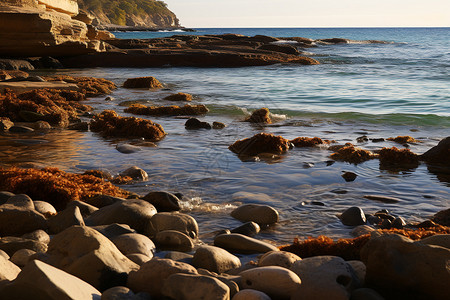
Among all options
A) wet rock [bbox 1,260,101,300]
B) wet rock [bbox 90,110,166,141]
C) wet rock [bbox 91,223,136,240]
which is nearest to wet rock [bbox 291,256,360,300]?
wet rock [bbox 1,260,101,300]

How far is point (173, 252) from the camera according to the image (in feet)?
13.1

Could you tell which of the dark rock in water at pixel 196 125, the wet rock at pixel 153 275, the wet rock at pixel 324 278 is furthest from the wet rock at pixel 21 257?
the dark rock in water at pixel 196 125

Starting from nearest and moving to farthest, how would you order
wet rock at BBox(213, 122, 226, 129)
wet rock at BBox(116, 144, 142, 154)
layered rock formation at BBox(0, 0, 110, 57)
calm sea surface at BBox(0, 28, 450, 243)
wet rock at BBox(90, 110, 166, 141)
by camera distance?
calm sea surface at BBox(0, 28, 450, 243), wet rock at BBox(116, 144, 142, 154), wet rock at BBox(90, 110, 166, 141), wet rock at BBox(213, 122, 226, 129), layered rock formation at BBox(0, 0, 110, 57)

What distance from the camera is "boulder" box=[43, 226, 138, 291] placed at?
325 cm

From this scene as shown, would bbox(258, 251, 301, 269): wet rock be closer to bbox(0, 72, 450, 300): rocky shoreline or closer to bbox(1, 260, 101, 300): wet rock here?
bbox(0, 72, 450, 300): rocky shoreline

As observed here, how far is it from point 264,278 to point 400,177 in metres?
4.58

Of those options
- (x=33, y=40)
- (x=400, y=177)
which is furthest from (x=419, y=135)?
(x=33, y=40)

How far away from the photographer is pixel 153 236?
4.62 metres

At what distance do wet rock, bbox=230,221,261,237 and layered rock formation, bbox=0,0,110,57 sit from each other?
768 inches

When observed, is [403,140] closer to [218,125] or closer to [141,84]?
[218,125]

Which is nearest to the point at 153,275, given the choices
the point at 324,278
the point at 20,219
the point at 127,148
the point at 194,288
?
the point at 194,288

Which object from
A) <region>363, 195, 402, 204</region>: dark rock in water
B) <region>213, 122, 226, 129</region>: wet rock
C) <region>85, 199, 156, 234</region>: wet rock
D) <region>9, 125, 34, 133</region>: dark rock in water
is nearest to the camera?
<region>85, 199, 156, 234</region>: wet rock

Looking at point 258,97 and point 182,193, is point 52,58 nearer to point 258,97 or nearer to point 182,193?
point 258,97

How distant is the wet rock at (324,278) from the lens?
308 cm
